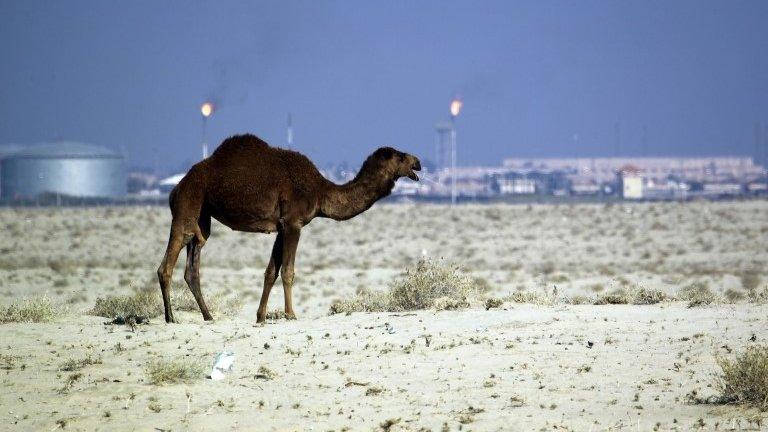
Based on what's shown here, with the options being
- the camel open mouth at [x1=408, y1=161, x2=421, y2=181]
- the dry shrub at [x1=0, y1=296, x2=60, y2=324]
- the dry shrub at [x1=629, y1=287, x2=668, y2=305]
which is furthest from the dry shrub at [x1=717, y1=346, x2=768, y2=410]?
the dry shrub at [x1=0, y1=296, x2=60, y2=324]

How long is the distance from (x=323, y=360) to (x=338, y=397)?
153 centimetres

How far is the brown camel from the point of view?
1719cm

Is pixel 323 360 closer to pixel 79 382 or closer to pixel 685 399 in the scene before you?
pixel 79 382

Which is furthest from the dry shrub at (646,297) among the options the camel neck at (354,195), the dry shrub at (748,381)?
the dry shrub at (748,381)

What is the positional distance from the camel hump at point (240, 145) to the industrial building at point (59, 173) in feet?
422

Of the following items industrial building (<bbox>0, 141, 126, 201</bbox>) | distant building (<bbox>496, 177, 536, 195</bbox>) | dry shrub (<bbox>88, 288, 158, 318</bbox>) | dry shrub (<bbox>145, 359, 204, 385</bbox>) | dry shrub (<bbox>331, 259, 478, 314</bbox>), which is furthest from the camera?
distant building (<bbox>496, 177, 536, 195</bbox>)

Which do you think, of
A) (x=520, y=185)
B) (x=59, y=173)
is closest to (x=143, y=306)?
(x=59, y=173)

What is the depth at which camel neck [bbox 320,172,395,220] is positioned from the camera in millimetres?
17672

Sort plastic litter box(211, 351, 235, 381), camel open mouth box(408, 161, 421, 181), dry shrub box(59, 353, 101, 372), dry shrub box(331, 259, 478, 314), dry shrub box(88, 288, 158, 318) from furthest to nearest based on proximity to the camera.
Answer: dry shrub box(88, 288, 158, 318)
dry shrub box(331, 259, 478, 314)
camel open mouth box(408, 161, 421, 181)
dry shrub box(59, 353, 101, 372)
plastic litter box(211, 351, 235, 381)

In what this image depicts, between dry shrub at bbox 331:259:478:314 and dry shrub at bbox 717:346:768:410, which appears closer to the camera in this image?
dry shrub at bbox 717:346:768:410

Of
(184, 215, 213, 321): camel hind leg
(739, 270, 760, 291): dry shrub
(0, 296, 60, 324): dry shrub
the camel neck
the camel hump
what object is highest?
the camel hump

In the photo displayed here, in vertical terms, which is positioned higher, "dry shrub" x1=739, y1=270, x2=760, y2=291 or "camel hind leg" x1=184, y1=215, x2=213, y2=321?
"camel hind leg" x1=184, y1=215, x2=213, y2=321

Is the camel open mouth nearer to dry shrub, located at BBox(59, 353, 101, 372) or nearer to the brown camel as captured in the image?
the brown camel

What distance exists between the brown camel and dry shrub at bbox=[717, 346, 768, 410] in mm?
7195
